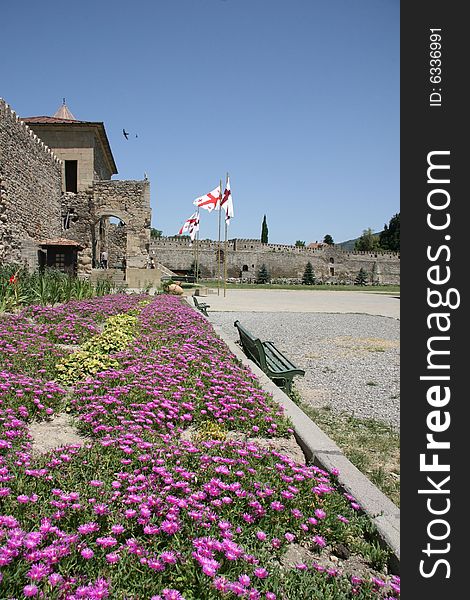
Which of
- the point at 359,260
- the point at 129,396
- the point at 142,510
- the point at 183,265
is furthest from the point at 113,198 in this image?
the point at 359,260

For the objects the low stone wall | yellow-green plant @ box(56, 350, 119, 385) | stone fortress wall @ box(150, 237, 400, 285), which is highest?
stone fortress wall @ box(150, 237, 400, 285)

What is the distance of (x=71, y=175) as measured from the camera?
86.4 feet

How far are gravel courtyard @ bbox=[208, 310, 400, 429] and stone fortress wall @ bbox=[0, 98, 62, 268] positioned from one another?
8.28 metres

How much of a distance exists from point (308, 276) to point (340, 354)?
5492cm

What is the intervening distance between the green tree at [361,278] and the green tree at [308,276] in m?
7.51

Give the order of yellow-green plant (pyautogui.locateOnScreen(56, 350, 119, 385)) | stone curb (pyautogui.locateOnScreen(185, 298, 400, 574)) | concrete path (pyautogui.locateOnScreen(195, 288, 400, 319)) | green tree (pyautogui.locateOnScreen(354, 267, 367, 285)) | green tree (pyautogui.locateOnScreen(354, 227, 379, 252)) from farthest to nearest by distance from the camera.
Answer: green tree (pyautogui.locateOnScreen(354, 227, 379, 252)) < green tree (pyautogui.locateOnScreen(354, 267, 367, 285)) < concrete path (pyautogui.locateOnScreen(195, 288, 400, 319)) < yellow-green plant (pyautogui.locateOnScreen(56, 350, 119, 385)) < stone curb (pyautogui.locateOnScreen(185, 298, 400, 574))

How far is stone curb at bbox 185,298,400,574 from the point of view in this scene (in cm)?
229

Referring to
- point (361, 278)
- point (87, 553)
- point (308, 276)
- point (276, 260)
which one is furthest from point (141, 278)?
point (361, 278)

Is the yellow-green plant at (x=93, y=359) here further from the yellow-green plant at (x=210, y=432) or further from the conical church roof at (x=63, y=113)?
the conical church roof at (x=63, y=113)

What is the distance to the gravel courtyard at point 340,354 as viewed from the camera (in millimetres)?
5792

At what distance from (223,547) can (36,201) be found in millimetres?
21063

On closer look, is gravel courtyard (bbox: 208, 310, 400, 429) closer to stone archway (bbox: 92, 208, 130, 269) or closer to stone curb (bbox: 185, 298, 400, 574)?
stone curb (bbox: 185, 298, 400, 574)

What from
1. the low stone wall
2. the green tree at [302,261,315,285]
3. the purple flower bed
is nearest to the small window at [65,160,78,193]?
the low stone wall

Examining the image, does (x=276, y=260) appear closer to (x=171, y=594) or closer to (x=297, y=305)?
(x=297, y=305)
